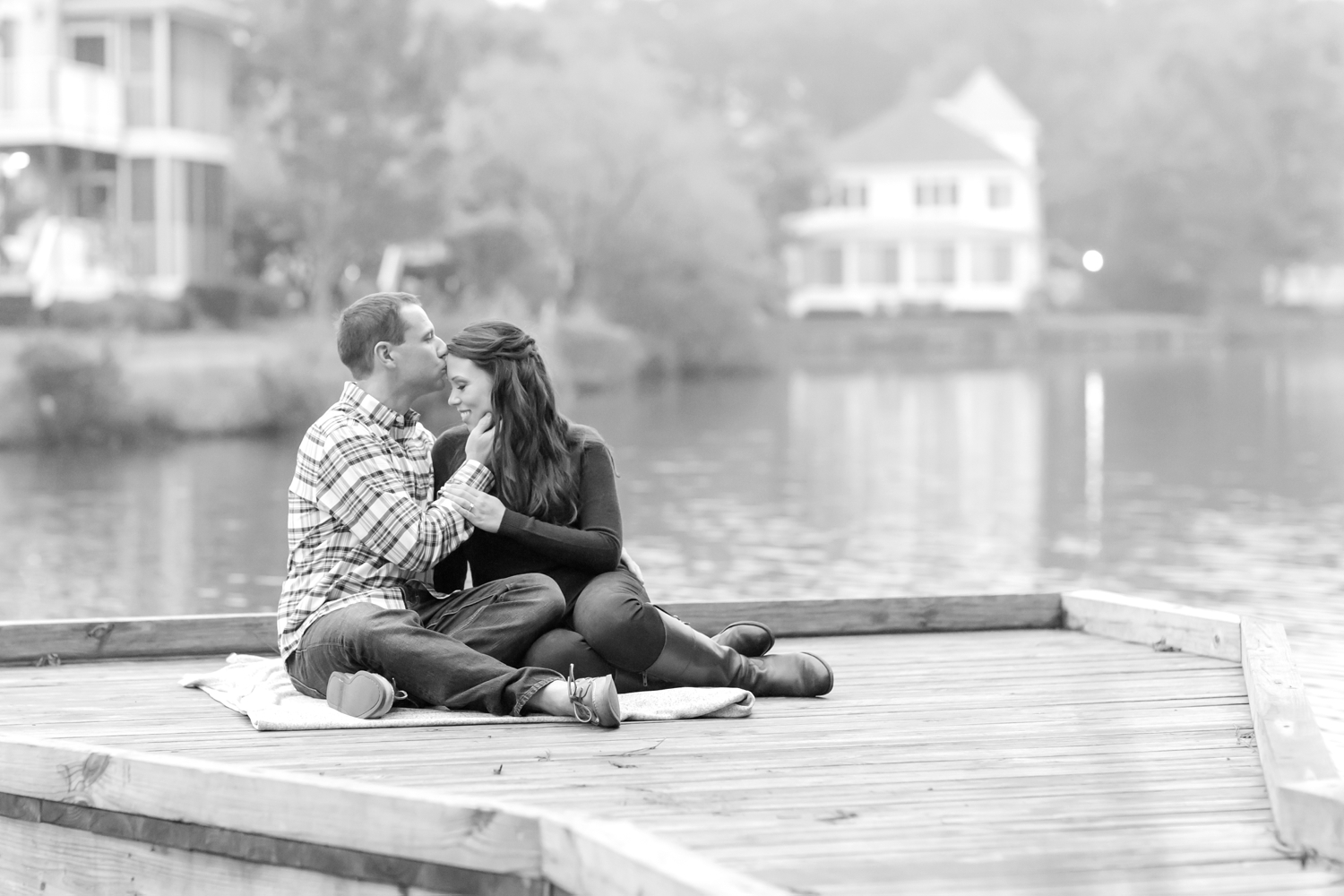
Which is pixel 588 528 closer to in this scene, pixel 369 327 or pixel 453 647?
pixel 453 647

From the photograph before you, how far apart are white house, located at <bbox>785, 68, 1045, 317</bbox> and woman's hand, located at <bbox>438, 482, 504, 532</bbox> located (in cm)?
6645

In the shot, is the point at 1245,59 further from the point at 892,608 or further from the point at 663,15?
the point at 892,608

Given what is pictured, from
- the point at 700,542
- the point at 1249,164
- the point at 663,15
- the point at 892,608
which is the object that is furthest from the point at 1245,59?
the point at 892,608

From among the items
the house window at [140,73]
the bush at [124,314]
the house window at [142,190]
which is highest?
the house window at [140,73]

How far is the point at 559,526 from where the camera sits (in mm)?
6312

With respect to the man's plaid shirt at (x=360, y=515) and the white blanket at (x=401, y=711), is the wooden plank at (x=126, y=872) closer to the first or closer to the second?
the white blanket at (x=401, y=711)

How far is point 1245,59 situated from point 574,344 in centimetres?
4806

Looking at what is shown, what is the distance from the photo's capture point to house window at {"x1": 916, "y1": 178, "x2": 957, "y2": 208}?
7919 cm

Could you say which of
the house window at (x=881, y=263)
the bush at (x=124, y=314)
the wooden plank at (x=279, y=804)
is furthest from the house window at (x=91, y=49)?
the house window at (x=881, y=263)

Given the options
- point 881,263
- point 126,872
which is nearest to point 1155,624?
point 126,872

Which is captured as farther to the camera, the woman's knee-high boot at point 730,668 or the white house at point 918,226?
the white house at point 918,226

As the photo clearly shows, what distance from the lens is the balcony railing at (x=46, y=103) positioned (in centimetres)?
3678

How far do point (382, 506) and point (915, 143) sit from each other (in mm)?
75914

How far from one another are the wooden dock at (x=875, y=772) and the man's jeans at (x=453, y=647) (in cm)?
19
